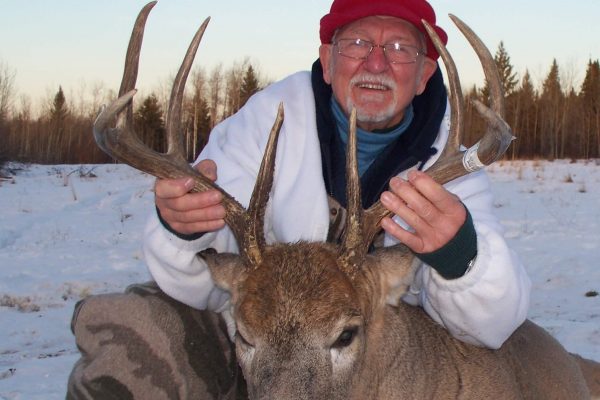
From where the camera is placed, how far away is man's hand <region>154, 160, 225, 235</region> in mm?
3527

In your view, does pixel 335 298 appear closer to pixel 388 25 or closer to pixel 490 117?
pixel 490 117

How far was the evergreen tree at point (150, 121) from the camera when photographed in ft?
192

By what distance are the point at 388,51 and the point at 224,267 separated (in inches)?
71.0

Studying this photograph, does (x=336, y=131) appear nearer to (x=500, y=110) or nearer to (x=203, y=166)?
(x=203, y=166)

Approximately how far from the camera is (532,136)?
66250mm

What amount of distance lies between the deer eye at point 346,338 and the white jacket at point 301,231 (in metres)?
0.50

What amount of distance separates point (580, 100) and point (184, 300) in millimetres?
66880

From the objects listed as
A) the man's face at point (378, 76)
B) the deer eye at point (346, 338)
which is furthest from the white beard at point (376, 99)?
the deer eye at point (346, 338)

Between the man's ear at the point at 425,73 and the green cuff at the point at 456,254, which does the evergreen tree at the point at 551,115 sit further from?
the green cuff at the point at 456,254

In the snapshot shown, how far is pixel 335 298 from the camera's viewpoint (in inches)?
130

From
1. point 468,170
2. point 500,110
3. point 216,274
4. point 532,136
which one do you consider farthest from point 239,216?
point 532,136

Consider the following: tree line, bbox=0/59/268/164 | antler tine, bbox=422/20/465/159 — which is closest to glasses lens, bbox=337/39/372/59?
antler tine, bbox=422/20/465/159

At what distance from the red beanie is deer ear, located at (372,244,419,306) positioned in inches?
65.4

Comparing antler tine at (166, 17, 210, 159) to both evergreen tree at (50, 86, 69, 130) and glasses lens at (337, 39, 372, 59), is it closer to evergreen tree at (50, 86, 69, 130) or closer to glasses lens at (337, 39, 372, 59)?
glasses lens at (337, 39, 372, 59)
